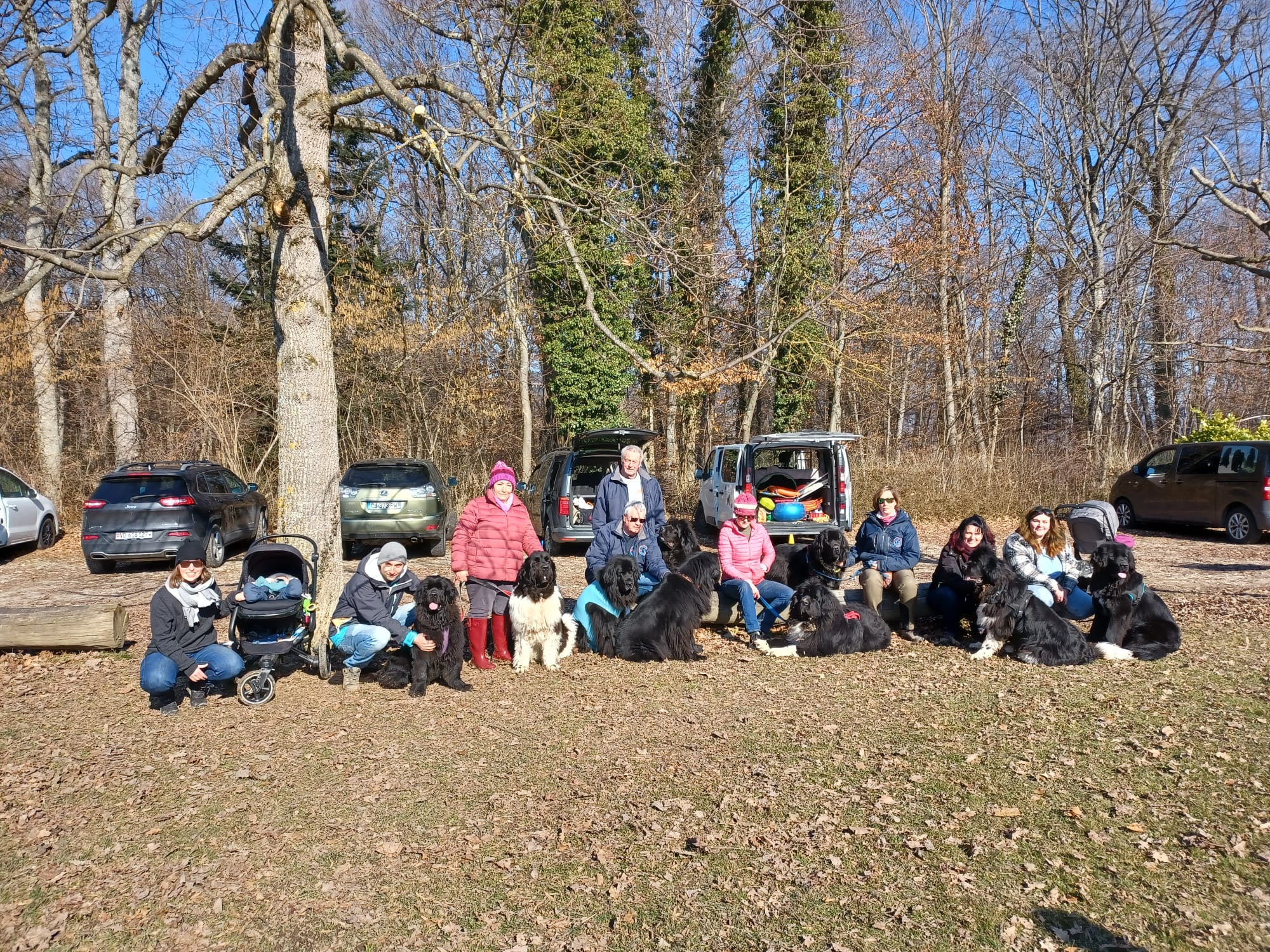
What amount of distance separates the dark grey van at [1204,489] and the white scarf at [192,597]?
46.7 feet

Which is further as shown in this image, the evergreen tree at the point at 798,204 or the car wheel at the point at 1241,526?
the evergreen tree at the point at 798,204

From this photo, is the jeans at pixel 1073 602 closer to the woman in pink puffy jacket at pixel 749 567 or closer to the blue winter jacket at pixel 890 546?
the blue winter jacket at pixel 890 546

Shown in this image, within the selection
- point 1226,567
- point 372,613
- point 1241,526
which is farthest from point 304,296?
point 1241,526

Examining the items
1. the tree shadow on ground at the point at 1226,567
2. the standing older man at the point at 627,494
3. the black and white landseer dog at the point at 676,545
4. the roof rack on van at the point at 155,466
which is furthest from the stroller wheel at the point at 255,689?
the tree shadow on ground at the point at 1226,567

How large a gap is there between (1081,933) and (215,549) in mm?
11853

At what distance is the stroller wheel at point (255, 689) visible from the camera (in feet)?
18.9

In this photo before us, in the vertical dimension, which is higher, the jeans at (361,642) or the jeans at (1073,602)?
the jeans at (361,642)

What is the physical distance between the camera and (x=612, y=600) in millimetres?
6938

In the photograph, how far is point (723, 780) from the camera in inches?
173

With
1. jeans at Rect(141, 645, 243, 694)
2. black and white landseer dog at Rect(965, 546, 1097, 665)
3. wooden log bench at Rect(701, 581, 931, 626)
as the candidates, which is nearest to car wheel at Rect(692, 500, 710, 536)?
wooden log bench at Rect(701, 581, 931, 626)

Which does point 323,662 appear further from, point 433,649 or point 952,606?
point 952,606

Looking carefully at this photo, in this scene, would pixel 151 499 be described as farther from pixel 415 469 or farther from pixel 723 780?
pixel 723 780

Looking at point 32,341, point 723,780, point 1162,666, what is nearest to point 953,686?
point 1162,666

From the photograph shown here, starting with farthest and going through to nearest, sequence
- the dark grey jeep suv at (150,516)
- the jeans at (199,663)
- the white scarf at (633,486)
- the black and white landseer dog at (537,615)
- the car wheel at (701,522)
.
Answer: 1. the car wheel at (701,522)
2. the dark grey jeep suv at (150,516)
3. the white scarf at (633,486)
4. the black and white landseer dog at (537,615)
5. the jeans at (199,663)
